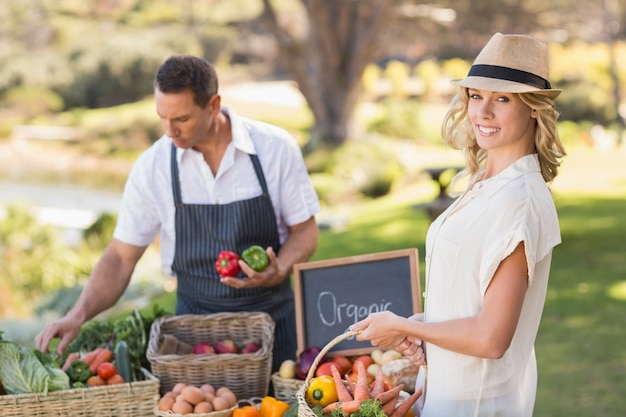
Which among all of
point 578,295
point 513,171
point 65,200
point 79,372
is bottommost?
point 65,200

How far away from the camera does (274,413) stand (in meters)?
3.24

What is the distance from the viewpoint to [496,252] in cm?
240

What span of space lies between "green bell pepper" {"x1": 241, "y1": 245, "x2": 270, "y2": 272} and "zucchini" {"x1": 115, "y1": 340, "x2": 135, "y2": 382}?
599mm

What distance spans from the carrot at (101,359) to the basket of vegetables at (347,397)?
3.22 ft

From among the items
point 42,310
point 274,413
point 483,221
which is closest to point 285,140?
point 274,413

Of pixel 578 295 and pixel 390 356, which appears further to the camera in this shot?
pixel 578 295

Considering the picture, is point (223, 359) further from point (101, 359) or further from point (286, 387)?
point (101, 359)

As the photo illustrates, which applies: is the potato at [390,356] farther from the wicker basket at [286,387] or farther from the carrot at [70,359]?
the carrot at [70,359]

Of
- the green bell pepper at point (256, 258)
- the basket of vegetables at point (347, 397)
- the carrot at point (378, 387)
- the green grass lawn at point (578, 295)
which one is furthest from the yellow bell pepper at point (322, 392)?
the green grass lawn at point (578, 295)

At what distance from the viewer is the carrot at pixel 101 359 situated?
3.53m

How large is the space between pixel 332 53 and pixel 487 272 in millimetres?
16381

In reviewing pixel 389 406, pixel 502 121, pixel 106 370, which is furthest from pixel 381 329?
pixel 106 370

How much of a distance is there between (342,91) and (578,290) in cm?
1086

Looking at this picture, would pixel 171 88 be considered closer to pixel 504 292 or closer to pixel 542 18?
pixel 504 292
